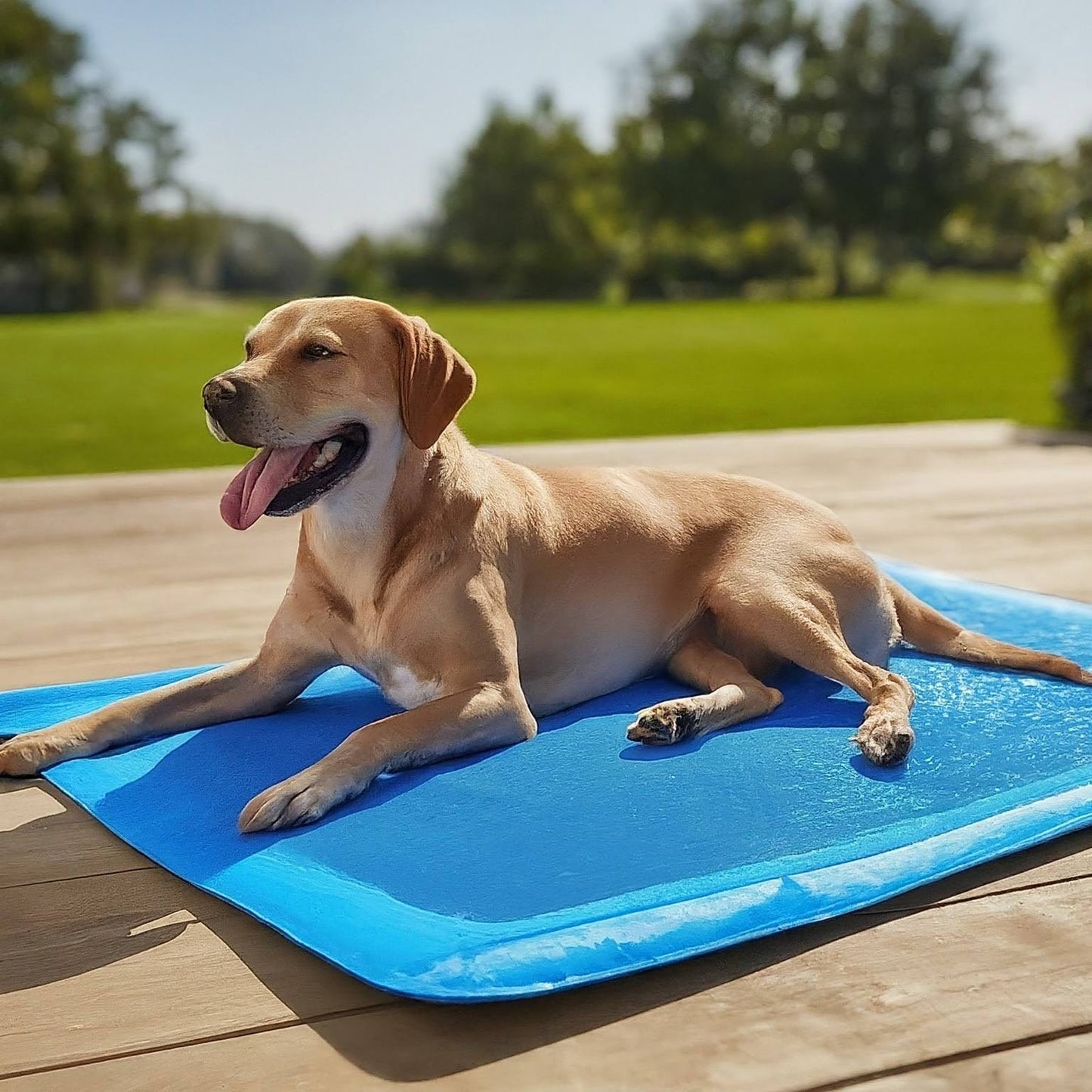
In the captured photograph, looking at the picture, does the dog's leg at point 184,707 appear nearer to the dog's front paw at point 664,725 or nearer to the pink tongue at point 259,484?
the pink tongue at point 259,484

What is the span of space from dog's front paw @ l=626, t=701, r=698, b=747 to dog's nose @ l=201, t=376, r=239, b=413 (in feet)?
3.42

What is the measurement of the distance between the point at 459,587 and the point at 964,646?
4.49ft

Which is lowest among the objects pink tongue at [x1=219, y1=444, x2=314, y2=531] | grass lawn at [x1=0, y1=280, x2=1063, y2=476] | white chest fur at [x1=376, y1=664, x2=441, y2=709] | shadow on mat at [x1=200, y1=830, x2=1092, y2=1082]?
grass lawn at [x1=0, y1=280, x2=1063, y2=476]

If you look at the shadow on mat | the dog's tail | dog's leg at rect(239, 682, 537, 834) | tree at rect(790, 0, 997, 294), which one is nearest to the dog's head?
dog's leg at rect(239, 682, 537, 834)

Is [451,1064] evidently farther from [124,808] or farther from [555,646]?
[555,646]

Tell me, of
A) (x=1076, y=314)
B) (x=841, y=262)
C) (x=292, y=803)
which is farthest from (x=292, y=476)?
(x=841, y=262)

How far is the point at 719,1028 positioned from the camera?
5.97 feet

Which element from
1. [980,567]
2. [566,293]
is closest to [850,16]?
[566,293]

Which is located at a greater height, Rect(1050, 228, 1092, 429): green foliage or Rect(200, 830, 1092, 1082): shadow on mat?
Rect(1050, 228, 1092, 429): green foliage

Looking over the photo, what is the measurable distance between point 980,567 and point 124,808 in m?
3.30

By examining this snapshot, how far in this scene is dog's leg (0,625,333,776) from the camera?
2865 mm

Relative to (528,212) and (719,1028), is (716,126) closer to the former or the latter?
(528,212)

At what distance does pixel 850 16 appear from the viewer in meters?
52.1

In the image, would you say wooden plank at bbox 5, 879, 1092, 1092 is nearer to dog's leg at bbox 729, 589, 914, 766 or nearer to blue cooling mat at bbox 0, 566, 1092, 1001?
blue cooling mat at bbox 0, 566, 1092, 1001
